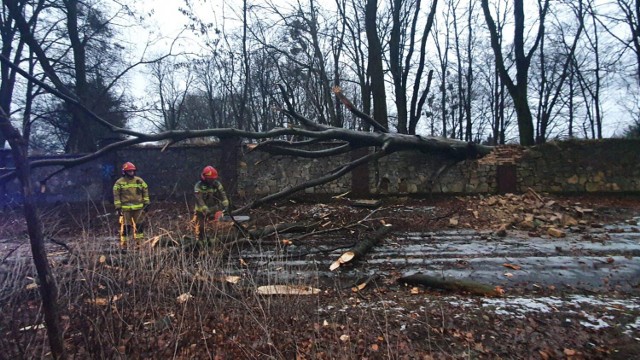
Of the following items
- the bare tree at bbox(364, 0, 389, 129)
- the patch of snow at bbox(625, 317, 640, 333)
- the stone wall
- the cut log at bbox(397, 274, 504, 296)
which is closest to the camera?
the patch of snow at bbox(625, 317, 640, 333)

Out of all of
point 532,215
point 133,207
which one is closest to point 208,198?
point 133,207

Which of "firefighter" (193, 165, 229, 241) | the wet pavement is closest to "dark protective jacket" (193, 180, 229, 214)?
"firefighter" (193, 165, 229, 241)

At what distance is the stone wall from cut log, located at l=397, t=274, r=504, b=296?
8.37 metres

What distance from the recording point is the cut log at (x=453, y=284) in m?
4.60

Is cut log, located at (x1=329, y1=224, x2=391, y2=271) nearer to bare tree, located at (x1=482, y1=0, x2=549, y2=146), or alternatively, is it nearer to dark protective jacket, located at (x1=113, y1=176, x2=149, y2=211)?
dark protective jacket, located at (x1=113, y1=176, x2=149, y2=211)

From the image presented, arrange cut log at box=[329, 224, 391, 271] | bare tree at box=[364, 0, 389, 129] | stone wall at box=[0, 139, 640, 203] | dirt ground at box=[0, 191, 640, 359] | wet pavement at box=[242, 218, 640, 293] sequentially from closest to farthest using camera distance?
dirt ground at box=[0, 191, 640, 359], wet pavement at box=[242, 218, 640, 293], cut log at box=[329, 224, 391, 271], stone wall at box=[0, 139, 640, 203], bare tree at box=[364, 0, 389, 129]

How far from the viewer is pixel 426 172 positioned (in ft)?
44.2

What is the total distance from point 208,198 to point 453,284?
14.8 feet

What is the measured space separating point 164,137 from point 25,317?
2.23 m

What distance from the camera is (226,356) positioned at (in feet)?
10.9

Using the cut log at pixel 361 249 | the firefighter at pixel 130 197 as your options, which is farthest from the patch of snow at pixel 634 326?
the firefighter at pixel 130 197

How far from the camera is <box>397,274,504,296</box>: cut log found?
4.60 meters

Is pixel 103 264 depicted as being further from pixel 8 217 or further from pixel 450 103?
pixel 450 103

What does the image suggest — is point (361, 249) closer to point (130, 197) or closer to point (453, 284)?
point (453, 284)
